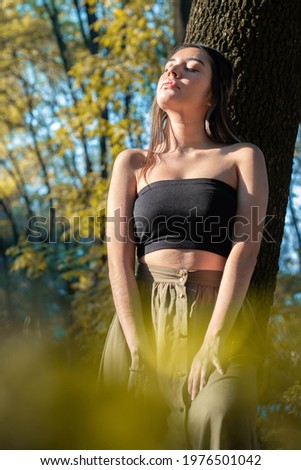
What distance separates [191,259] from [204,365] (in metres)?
0.43

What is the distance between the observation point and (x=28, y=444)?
11.1 ft

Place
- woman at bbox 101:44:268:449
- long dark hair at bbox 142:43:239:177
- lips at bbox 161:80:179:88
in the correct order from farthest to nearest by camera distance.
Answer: long dark hair at bbox 142:43:239:177
lips at bbox 161:80:179:88
woman at bbox 101:44:268:449

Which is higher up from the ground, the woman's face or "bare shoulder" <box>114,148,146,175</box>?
the woman's face

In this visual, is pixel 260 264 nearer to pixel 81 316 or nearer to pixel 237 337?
pixel 237 337

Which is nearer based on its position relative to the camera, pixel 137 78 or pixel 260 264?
pixel 260 264

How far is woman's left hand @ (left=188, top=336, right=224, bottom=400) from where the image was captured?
8.30 feet

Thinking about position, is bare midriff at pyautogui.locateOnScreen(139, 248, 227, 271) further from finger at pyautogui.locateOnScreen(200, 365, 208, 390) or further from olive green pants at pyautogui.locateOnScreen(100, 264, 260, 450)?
finger at pyautogui.locateOnScreen(200, 365, 208, 390)

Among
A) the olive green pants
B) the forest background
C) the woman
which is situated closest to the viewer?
the olive green pants

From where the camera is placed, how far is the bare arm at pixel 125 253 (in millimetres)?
2693

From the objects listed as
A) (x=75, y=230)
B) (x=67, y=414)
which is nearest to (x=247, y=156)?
(x=67, y=414)

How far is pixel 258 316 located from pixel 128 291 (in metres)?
1.27

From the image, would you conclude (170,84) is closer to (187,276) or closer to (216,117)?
(216,117)

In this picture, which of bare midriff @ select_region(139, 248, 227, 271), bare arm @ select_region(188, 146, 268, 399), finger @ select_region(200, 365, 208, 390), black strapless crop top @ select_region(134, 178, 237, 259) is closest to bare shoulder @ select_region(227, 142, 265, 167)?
bare arm @ select_region(188, 146, 268, 399)
